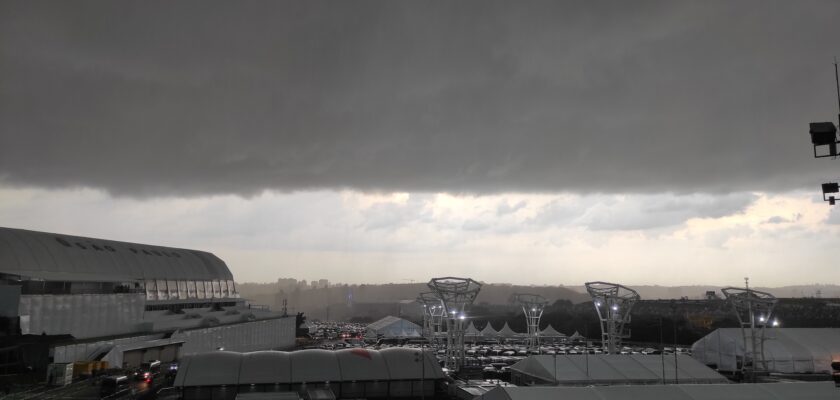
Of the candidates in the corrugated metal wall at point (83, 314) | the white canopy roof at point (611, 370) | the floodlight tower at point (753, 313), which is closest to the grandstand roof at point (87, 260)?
the corrugated metal wall at point (83, 314)

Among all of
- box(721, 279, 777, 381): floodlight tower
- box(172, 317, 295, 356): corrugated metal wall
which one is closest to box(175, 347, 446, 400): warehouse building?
box(172, 317, 295, 356): corrugated metal wall

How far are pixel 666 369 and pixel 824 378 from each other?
31.3 meters

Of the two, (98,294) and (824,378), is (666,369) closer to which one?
(824,378)

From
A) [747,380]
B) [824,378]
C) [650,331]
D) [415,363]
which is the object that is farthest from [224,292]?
[650,331]

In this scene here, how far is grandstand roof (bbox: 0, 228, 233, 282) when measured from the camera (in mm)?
65500

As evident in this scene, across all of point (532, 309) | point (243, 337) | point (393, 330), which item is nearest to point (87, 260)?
point (243, 337)

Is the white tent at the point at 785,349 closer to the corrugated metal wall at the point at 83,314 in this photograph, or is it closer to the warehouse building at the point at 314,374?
the warehouse building at the point at 314,374

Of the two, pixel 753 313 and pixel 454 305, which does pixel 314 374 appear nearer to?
pixel 454 305

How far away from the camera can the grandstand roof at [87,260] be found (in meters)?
65.5

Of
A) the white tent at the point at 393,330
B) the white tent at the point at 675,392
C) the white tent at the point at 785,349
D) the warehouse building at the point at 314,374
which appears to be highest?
the white tent at the point at 675,392

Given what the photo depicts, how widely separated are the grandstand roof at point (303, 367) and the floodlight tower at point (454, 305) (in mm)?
27040

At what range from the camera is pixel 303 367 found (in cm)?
4981

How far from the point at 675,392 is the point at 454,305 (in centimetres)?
5033

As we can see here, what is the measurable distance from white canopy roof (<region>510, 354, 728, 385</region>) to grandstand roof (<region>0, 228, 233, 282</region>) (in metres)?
59.6
